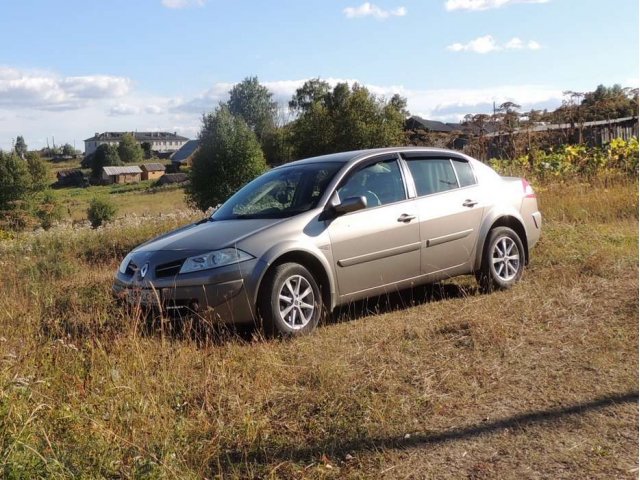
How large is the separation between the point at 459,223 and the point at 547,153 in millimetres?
9922

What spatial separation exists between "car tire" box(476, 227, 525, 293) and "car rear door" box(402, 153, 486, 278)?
0.22 metres

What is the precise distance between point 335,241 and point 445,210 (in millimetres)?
1440

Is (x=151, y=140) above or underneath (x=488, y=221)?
above

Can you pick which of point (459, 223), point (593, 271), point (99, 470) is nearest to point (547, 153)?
point (593, 271)

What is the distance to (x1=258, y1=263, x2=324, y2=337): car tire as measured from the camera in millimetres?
5789

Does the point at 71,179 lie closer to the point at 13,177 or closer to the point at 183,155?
the point at 183,155

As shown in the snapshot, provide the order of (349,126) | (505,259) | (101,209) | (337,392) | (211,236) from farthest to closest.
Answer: (349,126) → (101,209) → (505,259) → (211,236) → (337,392)

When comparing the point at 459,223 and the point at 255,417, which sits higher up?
the point at 459,223

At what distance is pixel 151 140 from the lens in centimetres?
17412

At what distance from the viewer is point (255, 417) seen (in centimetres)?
422

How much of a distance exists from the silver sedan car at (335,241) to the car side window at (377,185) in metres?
0.01

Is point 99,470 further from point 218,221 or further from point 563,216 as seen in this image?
point 563,216

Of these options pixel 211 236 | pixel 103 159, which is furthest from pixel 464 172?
pixel 103 159

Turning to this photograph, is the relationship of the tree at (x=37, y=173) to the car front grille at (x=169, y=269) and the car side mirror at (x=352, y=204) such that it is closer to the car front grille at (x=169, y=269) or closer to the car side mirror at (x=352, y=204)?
the car front grille at (x=169, y=269)
